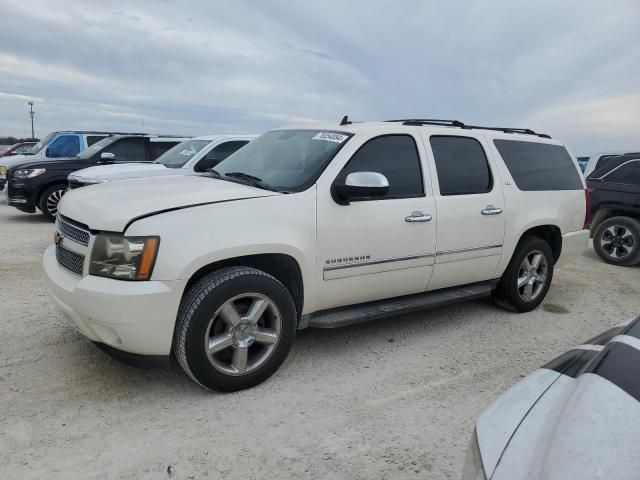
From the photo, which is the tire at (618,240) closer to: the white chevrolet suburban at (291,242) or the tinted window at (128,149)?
the white chevrolet suburban at (291,242)

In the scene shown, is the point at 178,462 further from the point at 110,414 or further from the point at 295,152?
the point at 295,152

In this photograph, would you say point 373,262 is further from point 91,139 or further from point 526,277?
point 91,139

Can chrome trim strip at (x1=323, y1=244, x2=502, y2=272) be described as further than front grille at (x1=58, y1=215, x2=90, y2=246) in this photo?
Yes

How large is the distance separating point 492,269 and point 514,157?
116cm

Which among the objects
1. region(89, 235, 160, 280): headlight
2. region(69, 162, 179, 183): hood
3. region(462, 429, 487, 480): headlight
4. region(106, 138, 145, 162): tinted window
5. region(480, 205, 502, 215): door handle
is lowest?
region(462, 429, 487, 480): headlight

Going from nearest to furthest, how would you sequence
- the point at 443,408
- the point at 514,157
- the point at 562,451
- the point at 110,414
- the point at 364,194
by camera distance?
the point at 562,451
the point at 110,414
the point at 443,408
the point at 364,194
the point at 514,157

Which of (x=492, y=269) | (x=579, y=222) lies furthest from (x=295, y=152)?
(x=579, y=222)

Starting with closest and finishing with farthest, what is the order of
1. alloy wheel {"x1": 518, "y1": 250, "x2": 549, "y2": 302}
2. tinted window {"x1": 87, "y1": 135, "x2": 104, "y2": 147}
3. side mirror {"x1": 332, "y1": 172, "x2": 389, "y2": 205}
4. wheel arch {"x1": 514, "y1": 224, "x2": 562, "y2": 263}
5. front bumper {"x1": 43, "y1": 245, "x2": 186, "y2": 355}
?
front bumper {"x1": 43, "y1": 245, "x2": 186, "y2": 355}
side mirror {"x1": 332, "y1": 172, "x2": 389, "y2": 205}
alloy wheel {"x1": 518, "y1": 250, "x2": 549, "y2": 302}
wheel arch {"x1": 514, "y1": 224, "x2": 562, "y2": 263}
tinted window {"x1": 87, "y1": 135, "x2": 104, "y2": 147}

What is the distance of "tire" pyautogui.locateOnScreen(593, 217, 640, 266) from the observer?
25.3ft

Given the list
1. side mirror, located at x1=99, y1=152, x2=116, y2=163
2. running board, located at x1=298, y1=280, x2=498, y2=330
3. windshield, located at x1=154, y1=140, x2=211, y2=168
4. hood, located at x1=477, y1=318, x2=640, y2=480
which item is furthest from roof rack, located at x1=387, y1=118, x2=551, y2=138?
side mirror, located at x1=99, y1=152, x2=116, y2=163

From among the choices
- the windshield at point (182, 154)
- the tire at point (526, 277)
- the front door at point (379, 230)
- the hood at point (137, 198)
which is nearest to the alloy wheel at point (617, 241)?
the tire at point (526, 277)

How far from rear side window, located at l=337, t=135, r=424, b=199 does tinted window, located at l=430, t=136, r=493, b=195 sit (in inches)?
9.5

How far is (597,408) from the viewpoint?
4.65 ft

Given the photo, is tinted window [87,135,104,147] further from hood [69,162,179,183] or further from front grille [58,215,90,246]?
front grille [58,215,90,246]
